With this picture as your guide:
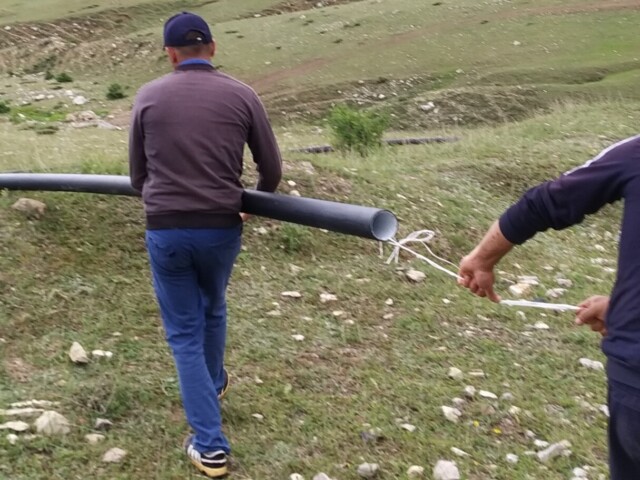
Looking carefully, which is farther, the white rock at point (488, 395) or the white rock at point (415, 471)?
the white rock at point (488, 395)

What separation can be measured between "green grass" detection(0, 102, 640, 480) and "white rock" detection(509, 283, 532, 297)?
146 mm

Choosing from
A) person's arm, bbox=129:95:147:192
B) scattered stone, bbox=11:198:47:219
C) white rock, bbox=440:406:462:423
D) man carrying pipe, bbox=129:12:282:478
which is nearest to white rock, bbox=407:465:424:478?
white rock, bbox=440:406:462:423

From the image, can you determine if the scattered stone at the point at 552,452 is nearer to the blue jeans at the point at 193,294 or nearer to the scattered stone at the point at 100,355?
the blue jeans at the point at 193,294

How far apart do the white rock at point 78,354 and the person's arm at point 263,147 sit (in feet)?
5.42

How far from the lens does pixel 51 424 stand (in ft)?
13.2

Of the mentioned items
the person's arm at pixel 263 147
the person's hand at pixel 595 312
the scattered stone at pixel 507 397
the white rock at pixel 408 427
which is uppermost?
the person's arm at pixel 263 147

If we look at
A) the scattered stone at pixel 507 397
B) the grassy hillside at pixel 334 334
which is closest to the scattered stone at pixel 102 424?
the grassy hillside at pixel 334 334

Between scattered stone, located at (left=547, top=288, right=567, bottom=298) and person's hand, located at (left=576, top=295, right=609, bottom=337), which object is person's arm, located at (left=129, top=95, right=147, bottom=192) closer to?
person's hand, located at (left=576, top=295, right=609, bottom=337)

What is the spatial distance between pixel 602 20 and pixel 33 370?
88.8ft

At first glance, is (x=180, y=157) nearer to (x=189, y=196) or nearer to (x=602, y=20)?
(x=189, y=196)

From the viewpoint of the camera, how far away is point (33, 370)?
462cm

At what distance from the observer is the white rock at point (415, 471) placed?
3854 millimetres

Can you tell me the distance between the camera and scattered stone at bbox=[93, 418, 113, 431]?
4105 mm

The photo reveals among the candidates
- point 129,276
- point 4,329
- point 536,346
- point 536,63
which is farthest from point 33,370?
point 536,63
